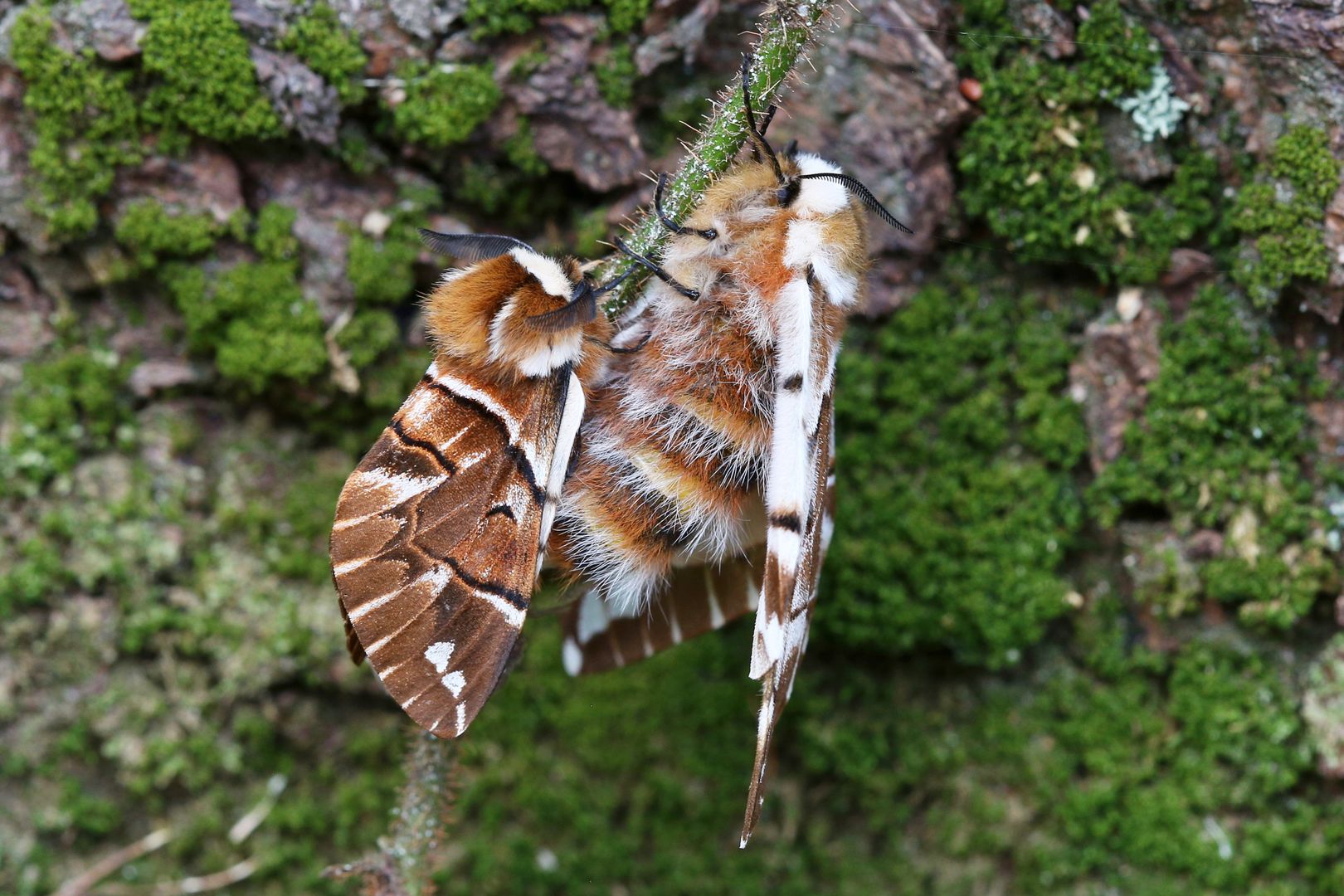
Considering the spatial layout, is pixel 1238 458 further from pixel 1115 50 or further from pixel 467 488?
pixel 467 488

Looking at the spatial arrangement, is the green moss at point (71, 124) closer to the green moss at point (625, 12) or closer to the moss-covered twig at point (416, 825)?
the green moss at point (625, 12)

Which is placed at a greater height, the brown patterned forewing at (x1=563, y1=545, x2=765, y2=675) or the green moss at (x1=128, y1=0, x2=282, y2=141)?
the green moss at (x1=128, y1=0, x2=282, y2=141)

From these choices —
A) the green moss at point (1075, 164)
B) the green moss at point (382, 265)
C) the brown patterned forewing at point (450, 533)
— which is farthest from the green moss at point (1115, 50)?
the green moss at point (382, 265)

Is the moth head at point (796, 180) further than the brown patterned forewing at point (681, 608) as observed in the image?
No

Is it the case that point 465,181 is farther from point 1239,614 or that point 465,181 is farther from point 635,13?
point 1239,614

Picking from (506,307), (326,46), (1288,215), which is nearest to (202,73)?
(326,46)

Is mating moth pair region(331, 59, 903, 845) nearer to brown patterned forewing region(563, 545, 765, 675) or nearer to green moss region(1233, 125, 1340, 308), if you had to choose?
brown patterned forewing region(563, 545, 765, 675)

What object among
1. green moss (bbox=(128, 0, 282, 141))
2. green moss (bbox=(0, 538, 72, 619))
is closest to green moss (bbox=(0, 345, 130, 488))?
green moss (bbox=(0, 538, 72, 619))
